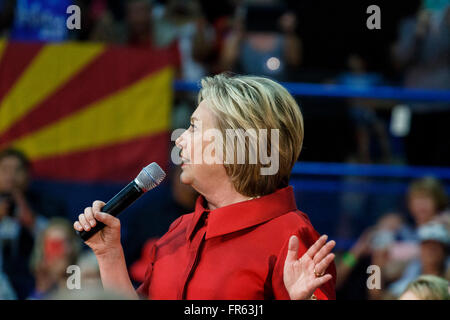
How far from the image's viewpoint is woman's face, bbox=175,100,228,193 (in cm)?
167

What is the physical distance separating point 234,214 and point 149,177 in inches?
9.0

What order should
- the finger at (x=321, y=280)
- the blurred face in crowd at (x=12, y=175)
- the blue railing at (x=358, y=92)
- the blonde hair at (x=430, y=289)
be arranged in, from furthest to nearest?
the blue railing at (x=358, y=92) < the blurred face in crowd at (x=12, y=175) < the blonde hair at (x=430, y=289) < the finger at (x=321, y=280)

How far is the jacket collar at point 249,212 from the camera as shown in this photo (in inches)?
63.6

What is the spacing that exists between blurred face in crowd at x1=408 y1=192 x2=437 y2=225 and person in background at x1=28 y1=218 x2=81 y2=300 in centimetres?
190

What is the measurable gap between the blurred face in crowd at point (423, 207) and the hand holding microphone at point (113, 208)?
2463 mm

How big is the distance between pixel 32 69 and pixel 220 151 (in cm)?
287

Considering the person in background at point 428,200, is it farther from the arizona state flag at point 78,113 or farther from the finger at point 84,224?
A: the finger at point 84,224

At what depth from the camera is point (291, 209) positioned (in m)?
1.64

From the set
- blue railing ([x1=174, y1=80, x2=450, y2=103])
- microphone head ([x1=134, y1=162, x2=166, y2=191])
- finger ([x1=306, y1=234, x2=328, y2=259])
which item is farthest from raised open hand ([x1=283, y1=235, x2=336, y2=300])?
blue railing ([x1=174, y1=80, x2=450, y2=103])

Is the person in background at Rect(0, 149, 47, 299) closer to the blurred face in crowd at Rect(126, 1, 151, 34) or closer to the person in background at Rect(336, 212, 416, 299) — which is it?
the blurred face in crowd at Rect(126, 1, 151, 34)

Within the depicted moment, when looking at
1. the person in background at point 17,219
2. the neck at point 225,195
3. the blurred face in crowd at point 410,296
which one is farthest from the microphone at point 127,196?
the person in background at point 17,219

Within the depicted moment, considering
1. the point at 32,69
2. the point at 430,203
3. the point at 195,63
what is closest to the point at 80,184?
the point at 32,69

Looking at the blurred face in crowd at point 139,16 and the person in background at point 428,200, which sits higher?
the blurred face in crowd at point 139,16

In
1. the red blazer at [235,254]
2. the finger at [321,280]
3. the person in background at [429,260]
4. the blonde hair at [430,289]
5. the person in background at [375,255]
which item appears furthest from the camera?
the person in background at [375,255]
